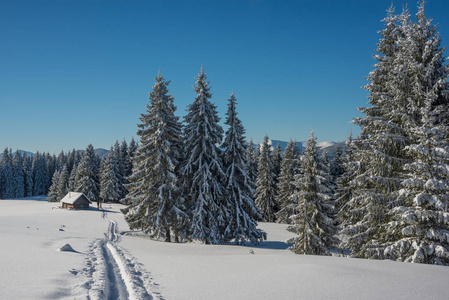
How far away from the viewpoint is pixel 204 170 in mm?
23562

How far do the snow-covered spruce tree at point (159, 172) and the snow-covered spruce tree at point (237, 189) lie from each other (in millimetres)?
4646

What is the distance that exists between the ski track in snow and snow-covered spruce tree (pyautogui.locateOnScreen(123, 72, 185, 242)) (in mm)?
10157

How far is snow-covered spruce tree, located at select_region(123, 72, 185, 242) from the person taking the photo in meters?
23.7

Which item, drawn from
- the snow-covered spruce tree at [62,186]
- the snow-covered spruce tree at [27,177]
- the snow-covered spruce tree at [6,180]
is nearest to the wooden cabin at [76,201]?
the snow-covered spruce tree at [62,186]

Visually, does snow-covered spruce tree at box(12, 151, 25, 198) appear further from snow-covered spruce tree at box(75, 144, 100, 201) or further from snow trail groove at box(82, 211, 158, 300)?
snow trail groove at box(82, 211, 158, 300)

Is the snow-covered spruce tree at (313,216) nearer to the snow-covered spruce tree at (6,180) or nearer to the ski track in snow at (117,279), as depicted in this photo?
the ski track in snow at (117,279)

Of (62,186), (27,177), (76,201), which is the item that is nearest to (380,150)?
(76,201)

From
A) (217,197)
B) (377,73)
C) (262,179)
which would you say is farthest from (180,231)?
(262,179)

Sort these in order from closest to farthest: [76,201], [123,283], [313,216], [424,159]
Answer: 1. [123,283]
2. [424,159]
3. [313,216]
4. [76,201]

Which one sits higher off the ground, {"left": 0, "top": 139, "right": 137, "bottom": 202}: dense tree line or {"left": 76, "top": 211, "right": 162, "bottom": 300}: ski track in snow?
{"left": 0, "top": 139, "right": 137, "bottom": 202}: dense tree line

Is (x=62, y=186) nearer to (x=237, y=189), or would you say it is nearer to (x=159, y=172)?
(x=159, y=172)

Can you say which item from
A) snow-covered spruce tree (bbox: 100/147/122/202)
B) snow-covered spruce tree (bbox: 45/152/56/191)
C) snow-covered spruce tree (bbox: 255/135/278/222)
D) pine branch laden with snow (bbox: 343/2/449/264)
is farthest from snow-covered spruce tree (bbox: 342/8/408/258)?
snow-covered spruce tree (bbox: 45/152/56/191)

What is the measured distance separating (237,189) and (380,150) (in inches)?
518

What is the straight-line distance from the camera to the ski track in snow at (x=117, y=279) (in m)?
7.91
